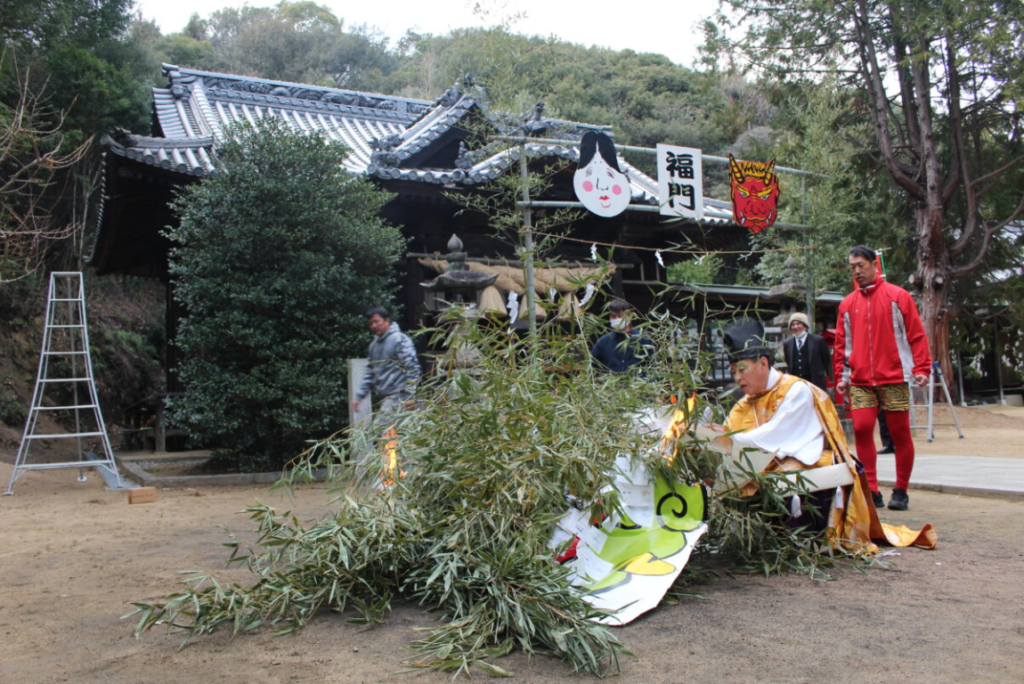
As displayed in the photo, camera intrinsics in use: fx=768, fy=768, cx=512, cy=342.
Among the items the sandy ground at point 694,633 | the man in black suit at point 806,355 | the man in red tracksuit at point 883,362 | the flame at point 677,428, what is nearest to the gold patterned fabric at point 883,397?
the man in red tracksuit at point 883,362

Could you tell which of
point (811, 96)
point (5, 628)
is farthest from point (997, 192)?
point (5, 628)

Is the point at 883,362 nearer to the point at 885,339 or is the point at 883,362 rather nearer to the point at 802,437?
the point at 885,339

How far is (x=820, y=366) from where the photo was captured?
797 cm

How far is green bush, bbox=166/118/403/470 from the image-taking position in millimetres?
8695

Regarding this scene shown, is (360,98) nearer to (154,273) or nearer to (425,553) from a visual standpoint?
(154,273)

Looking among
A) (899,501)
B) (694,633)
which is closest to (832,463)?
(694,633)

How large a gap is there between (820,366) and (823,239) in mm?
7518

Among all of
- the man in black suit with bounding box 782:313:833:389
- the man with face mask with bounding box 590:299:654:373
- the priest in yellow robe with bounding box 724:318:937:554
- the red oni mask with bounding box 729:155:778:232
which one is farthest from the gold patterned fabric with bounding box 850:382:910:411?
the red oni mask with bounding box 729:155:778:232

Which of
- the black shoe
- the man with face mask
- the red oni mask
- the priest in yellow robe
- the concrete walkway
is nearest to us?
the priest in yellow robe

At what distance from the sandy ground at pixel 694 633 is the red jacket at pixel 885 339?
3.48ft

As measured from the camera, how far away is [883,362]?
204 inches

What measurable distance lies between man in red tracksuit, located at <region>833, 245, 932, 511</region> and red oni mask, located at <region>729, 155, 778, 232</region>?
6.05 meters

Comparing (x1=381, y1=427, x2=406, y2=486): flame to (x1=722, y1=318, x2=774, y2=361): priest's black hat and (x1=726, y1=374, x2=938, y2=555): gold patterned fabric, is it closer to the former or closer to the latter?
(x1=726, y1=374, x2=938, y2=555): gold patterned fabric

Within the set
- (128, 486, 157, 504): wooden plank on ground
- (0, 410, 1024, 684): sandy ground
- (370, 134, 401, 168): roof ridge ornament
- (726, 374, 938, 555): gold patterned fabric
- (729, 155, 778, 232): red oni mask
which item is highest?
(370, 134, 401, 168): roof ridge ornament
